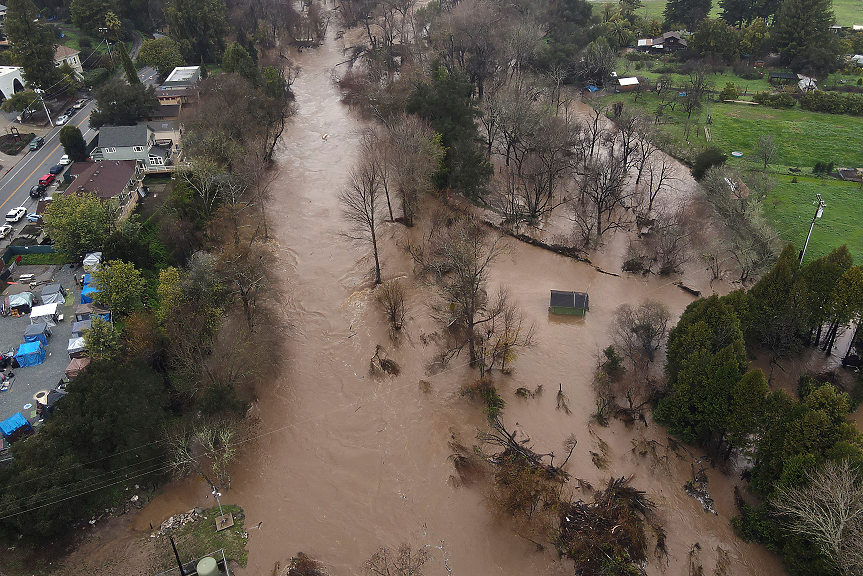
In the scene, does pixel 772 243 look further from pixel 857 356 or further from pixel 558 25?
pixel 558 25

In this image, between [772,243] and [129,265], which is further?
[772,243]

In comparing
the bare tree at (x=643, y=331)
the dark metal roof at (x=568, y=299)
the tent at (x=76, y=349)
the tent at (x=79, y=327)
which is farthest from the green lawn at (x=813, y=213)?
the tent at (x=79, y=327)

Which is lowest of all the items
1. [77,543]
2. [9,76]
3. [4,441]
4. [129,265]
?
[77,543]

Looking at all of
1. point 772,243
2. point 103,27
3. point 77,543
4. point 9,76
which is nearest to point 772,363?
point 772,243

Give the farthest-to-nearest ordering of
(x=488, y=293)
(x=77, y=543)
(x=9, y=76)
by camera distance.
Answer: (x=9, y=76), (x=488, y=293), (x=77, y=543)

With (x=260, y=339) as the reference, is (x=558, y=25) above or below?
above

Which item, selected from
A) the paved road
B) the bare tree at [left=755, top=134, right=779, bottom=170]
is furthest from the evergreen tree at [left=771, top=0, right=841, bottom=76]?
the paved road
